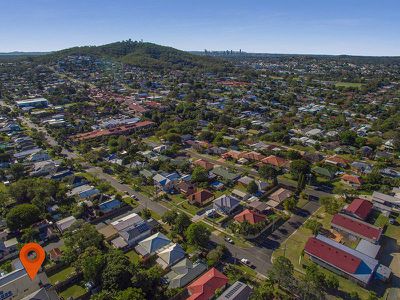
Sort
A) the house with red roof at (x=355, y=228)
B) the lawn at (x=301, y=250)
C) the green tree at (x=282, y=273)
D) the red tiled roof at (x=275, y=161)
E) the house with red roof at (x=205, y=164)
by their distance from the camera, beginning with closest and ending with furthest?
the green tree at (x=282, y=273)
the lawn at (x=301, y=250)
the house with red roof at (x=355, y=228)
the house with red roof at (x=205, y=164)
the red tiled roof at (x=275, y=161)

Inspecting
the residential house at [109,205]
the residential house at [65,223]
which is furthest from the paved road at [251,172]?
the residential house at [65,223]

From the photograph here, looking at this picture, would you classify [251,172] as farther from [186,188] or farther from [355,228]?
[355,228]

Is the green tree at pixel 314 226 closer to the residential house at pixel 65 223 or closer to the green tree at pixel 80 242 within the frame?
the green tree at pixel 80 242

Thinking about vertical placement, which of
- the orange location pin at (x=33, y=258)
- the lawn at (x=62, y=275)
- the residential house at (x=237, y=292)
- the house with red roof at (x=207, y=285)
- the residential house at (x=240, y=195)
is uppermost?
the orange location pin at (x=33, y=258)

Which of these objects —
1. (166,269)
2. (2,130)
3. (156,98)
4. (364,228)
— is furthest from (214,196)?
(156,98)

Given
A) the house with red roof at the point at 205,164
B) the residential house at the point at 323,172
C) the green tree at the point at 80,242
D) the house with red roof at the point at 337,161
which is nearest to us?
the green tree at the point at 80,242

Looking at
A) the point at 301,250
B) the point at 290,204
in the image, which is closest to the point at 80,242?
the point at 301,250

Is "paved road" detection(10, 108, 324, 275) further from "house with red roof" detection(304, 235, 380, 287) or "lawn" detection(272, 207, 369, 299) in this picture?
"house with red roof" detection(304, 235, 380, 287)
